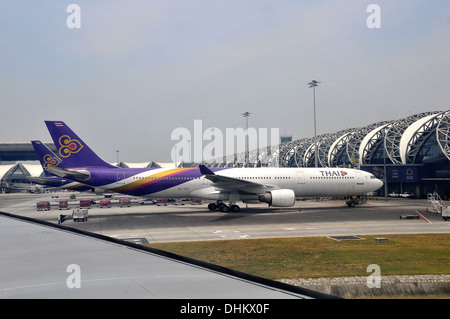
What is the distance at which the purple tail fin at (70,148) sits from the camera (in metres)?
38.9

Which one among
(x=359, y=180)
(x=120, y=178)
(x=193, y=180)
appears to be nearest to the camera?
(x=120, y=178)

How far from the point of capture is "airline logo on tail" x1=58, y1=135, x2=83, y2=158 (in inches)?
1533

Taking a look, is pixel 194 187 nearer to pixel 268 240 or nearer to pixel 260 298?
pixel 268 240

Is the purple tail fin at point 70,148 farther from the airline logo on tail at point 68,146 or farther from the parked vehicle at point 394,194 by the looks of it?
the parked vehicle at point 394,194

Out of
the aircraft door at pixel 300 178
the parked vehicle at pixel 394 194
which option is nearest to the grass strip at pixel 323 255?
the aircraft door at pixel 300 178

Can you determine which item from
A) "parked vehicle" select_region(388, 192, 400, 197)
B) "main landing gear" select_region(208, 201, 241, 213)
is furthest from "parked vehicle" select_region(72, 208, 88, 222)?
"parked vehicle" select_region(388, 192, 400, 197)

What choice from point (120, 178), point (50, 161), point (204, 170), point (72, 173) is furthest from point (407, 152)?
point (50, 161)

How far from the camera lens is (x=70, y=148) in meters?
39.1

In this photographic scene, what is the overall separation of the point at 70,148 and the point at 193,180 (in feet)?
46.1

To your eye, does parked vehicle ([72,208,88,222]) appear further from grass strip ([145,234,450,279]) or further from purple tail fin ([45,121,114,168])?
grass strip ([145,234,450,279])

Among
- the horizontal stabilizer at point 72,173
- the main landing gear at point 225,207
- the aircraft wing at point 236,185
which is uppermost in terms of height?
the horizontal stabilizer at point 72,173

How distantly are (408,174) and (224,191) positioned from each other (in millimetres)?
43531

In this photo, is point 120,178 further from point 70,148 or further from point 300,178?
point 300,178

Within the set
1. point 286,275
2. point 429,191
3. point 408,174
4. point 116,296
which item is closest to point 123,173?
point 286,275
